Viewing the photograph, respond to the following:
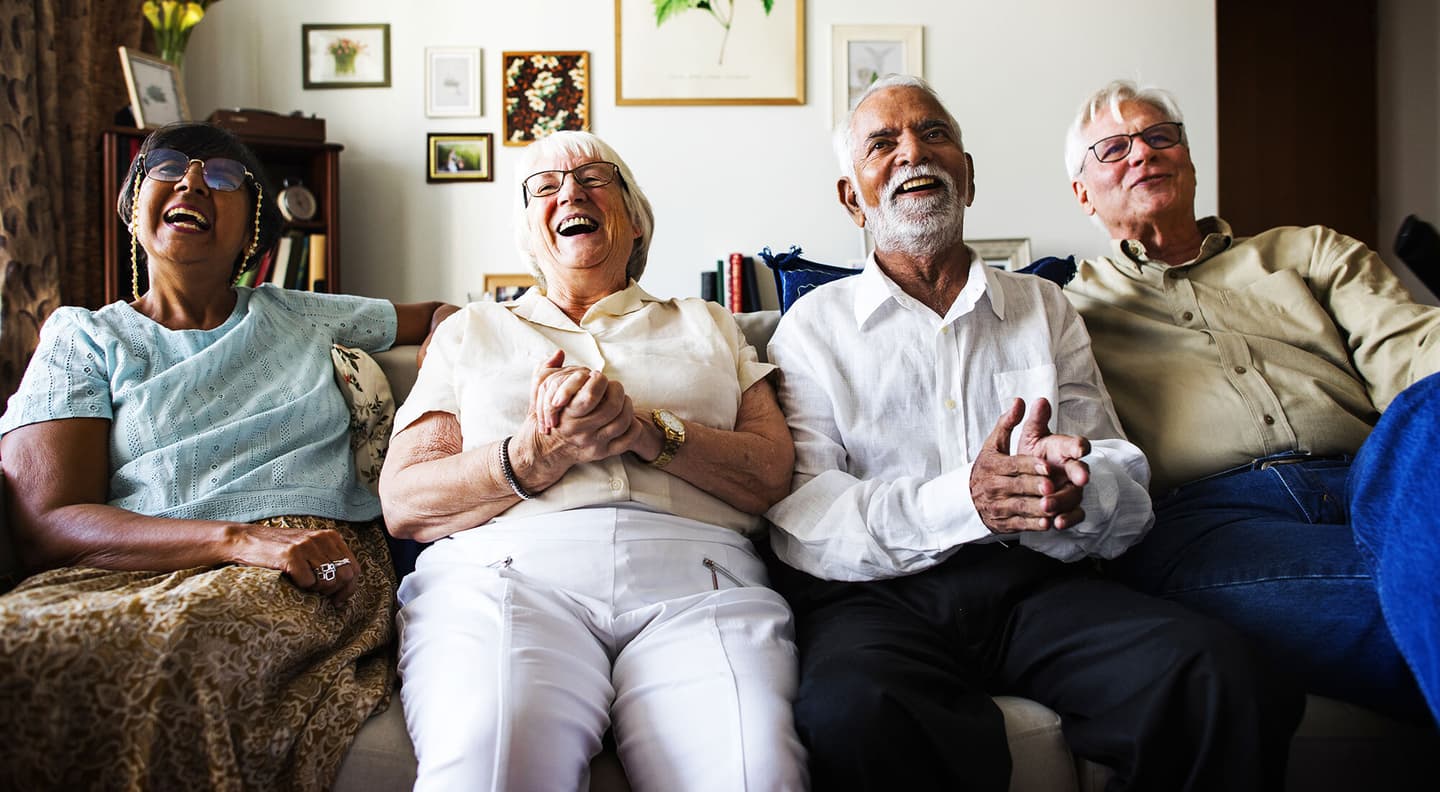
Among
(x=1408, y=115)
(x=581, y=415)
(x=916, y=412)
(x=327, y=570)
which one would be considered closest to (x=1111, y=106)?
(x=916, y=412)

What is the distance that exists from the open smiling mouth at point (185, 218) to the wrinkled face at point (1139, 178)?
1693mm

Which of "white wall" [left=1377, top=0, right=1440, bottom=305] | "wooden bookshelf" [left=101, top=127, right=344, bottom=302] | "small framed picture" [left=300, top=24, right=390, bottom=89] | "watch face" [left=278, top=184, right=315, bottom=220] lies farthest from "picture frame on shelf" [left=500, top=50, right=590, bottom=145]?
"white wall" [left=1377, top=0, right=1440, bottom=305]

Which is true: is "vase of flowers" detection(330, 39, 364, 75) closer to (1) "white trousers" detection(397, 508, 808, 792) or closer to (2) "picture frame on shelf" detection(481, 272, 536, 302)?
(2) "picture frame on shelf" detection(481, 272, 536, 302)

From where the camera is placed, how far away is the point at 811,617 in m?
1.40

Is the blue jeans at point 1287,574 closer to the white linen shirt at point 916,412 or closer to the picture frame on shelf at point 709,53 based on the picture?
the white linen shirt at point 916,412

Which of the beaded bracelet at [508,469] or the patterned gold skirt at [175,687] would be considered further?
the beaded bracelet at [508,469]

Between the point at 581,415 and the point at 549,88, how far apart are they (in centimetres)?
251

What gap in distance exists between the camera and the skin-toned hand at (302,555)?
130cm

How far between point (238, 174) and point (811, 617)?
1.27 m

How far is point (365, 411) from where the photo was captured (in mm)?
1690

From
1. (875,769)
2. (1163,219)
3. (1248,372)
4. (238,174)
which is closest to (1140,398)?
(1248,372)

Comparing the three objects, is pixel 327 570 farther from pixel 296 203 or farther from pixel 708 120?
pixel 708 120

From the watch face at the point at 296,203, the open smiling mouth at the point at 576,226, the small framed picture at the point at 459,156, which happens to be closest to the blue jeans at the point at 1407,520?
the open smiling mouth at the point at 576,226

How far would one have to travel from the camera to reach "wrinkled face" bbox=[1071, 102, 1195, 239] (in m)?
1.84
